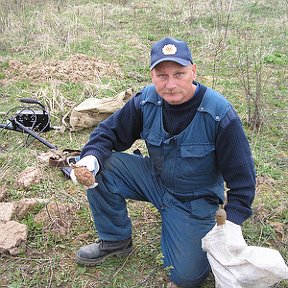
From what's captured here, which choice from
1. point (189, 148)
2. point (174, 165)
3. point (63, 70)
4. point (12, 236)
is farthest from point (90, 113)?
point (189, 148)

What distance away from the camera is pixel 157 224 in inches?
124

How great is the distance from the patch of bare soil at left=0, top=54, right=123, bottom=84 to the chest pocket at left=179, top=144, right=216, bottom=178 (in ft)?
11.7

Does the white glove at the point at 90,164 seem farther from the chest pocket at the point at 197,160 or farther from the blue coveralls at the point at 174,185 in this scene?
the chest pocket at the point at 197,160

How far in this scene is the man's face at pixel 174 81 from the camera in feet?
7.73

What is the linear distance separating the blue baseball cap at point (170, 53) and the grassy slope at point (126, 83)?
3.86ft

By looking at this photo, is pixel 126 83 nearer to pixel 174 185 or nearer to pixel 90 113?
pixel 90 113

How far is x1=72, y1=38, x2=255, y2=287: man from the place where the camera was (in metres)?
2.35

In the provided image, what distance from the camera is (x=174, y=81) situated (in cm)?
236

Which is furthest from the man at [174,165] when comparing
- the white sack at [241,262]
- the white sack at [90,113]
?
the white sack at [90,113]

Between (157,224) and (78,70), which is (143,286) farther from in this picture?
(78,70)

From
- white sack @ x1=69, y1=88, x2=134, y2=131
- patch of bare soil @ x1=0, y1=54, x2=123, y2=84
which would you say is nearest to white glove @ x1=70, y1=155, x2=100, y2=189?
white sack @ x1=69, y1=88, x2=134, y2=131

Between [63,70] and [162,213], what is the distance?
3888 mm

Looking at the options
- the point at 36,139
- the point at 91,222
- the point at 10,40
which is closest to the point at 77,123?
the point at 36,139

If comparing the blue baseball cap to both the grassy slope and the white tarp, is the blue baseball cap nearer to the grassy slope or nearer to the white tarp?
the white tarp
